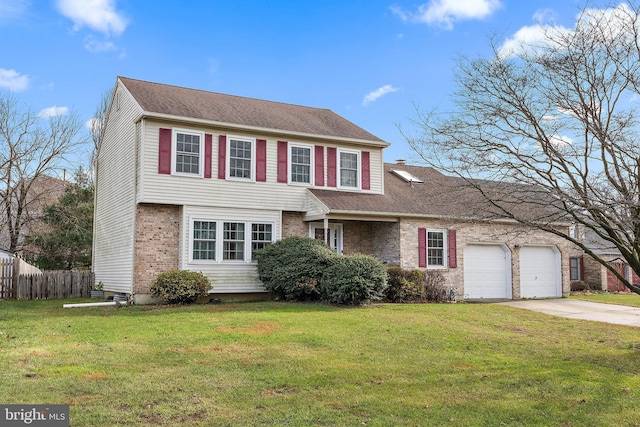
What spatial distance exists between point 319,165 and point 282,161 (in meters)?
1.43

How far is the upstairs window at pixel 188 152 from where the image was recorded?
16719 mm

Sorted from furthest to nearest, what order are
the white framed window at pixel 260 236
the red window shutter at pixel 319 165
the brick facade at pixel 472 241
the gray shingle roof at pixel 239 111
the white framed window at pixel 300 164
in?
the red window shutter at pixel 319 165, the brick facade at pixel 472 241, the white framed window at pixel 300 164, the white framed window at pixel 260 236, the gray shingle roof at pixel 239 111

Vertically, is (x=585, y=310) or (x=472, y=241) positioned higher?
(x=472, y=241)

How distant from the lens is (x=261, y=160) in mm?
17984

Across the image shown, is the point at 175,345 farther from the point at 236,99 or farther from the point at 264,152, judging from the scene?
the point at 236,99

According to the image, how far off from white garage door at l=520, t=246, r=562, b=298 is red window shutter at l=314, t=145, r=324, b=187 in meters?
8.43

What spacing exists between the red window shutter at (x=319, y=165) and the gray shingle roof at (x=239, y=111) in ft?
1.83

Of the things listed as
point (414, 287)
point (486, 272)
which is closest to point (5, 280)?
point (414, 287)

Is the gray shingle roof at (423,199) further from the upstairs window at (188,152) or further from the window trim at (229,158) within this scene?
the upstairs window at (188,152)

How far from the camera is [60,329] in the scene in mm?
10914

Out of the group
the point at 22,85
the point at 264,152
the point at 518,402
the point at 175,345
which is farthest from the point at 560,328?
the point at 22,85

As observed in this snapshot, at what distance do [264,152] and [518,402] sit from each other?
42.8 feet
